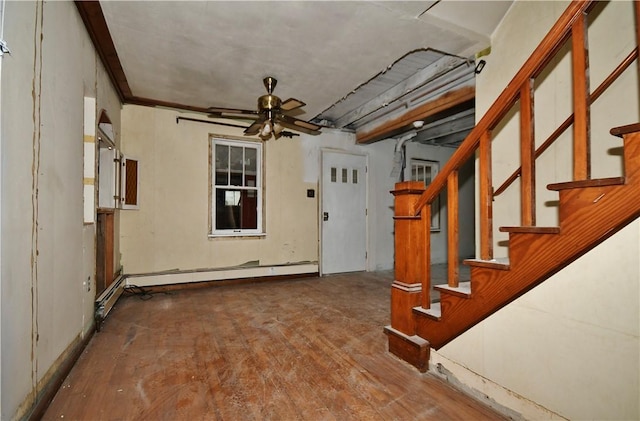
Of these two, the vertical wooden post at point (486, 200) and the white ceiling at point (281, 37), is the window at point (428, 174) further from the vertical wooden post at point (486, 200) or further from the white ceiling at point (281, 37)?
the vertical wooden post at point (486, 200)

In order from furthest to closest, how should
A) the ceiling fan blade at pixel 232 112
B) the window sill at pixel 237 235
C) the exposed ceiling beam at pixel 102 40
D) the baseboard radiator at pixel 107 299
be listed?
the window sill at pixel 237 235 → the ceiling fan blade at pixel 232 112 → the baseboard radiator at pixel 107 299 → the exposed ceiling beam at pixel 102 40

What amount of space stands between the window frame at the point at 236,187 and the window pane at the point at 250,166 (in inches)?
1.3

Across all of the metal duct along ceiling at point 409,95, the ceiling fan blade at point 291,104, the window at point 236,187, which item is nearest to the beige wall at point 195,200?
the window at point 236,187

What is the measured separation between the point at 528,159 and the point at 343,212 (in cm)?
407

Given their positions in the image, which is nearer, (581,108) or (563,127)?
(581,108)

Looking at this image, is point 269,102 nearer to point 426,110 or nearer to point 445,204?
point 426,110

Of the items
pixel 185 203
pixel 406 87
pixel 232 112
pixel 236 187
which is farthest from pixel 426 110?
pixel 185 203

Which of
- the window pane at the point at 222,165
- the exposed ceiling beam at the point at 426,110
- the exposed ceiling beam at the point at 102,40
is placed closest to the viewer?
the exposed ceiling beam at the point at 102,40

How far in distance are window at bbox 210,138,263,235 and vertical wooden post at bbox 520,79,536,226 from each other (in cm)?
390

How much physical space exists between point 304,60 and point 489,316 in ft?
9.05

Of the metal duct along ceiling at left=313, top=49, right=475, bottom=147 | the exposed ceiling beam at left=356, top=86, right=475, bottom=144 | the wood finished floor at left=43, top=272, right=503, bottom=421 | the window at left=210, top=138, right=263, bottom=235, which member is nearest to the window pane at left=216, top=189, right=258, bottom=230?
the window at left=210, top=138, right=263, bottom=235

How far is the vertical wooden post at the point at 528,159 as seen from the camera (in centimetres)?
137

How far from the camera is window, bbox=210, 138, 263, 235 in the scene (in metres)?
4.57

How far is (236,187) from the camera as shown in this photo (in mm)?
4672
